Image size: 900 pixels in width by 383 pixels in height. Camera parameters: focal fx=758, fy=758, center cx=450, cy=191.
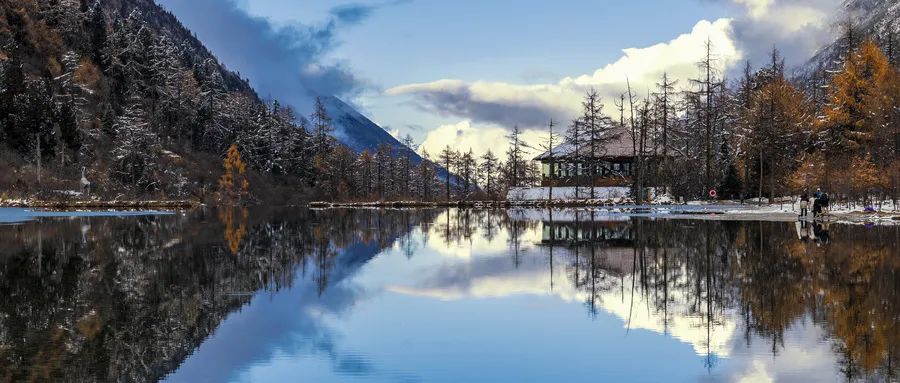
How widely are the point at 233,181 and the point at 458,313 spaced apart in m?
104

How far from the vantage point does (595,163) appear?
87438 millimetres

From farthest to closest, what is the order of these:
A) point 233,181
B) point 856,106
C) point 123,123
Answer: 1. point 233,181
2. point 123,123
3. point 856,106

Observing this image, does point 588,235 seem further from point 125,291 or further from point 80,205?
point 80,205

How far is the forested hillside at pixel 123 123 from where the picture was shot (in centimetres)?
8738

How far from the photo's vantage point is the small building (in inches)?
Result: 3430

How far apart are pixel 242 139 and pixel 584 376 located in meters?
123

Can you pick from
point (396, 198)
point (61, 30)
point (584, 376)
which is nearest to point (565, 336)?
point (584, 376)

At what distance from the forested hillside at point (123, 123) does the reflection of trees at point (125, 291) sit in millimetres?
59421

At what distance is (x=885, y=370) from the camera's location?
9.40m

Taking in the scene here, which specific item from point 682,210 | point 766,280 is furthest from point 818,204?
point 766,280

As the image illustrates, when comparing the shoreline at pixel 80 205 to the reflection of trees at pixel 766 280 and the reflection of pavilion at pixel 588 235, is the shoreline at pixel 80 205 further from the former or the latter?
the reflection of trees at pixel 766 280

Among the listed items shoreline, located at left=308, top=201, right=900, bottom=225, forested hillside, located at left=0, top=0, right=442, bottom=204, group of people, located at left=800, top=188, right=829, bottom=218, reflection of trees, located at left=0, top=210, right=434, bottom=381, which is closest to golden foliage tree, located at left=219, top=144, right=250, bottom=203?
forested hillside, located at left=0, top=0, right=442, bottom=204

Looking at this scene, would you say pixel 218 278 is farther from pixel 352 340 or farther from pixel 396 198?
pixel 396 198

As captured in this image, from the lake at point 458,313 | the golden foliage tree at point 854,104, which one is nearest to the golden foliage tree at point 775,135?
the golden foliage tree at point 854,104
